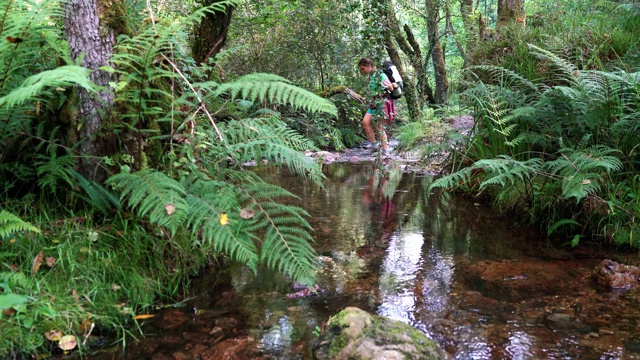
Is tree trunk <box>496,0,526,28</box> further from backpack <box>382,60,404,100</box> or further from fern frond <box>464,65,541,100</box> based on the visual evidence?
fern frond <box>464,65,541,100</box>

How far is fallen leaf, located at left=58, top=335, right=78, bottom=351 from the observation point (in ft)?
7.20

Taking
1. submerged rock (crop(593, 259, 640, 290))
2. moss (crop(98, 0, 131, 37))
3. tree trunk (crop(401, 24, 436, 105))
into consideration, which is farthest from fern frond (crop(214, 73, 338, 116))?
tree trunk (crop(401, 24, 436, 105))

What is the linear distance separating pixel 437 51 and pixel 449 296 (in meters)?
13.2

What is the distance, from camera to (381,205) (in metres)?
5.54

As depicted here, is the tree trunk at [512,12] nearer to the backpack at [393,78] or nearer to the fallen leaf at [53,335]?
the backpack at [393,78]

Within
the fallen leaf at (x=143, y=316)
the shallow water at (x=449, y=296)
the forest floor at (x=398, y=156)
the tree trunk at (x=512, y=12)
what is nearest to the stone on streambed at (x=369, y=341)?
the shallow water at (x=449, y=296)

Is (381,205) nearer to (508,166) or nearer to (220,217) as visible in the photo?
(508,166)

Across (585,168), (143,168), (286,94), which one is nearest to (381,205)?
(585,168)

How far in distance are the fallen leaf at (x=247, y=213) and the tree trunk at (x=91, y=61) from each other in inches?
39.0

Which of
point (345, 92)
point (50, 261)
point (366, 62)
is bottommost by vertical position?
point (50, 261)

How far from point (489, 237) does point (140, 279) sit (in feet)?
10.1

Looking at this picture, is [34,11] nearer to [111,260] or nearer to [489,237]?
[111,260]

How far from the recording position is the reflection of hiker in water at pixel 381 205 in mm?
4305

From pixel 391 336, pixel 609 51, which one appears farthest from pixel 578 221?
pixel 391 336
